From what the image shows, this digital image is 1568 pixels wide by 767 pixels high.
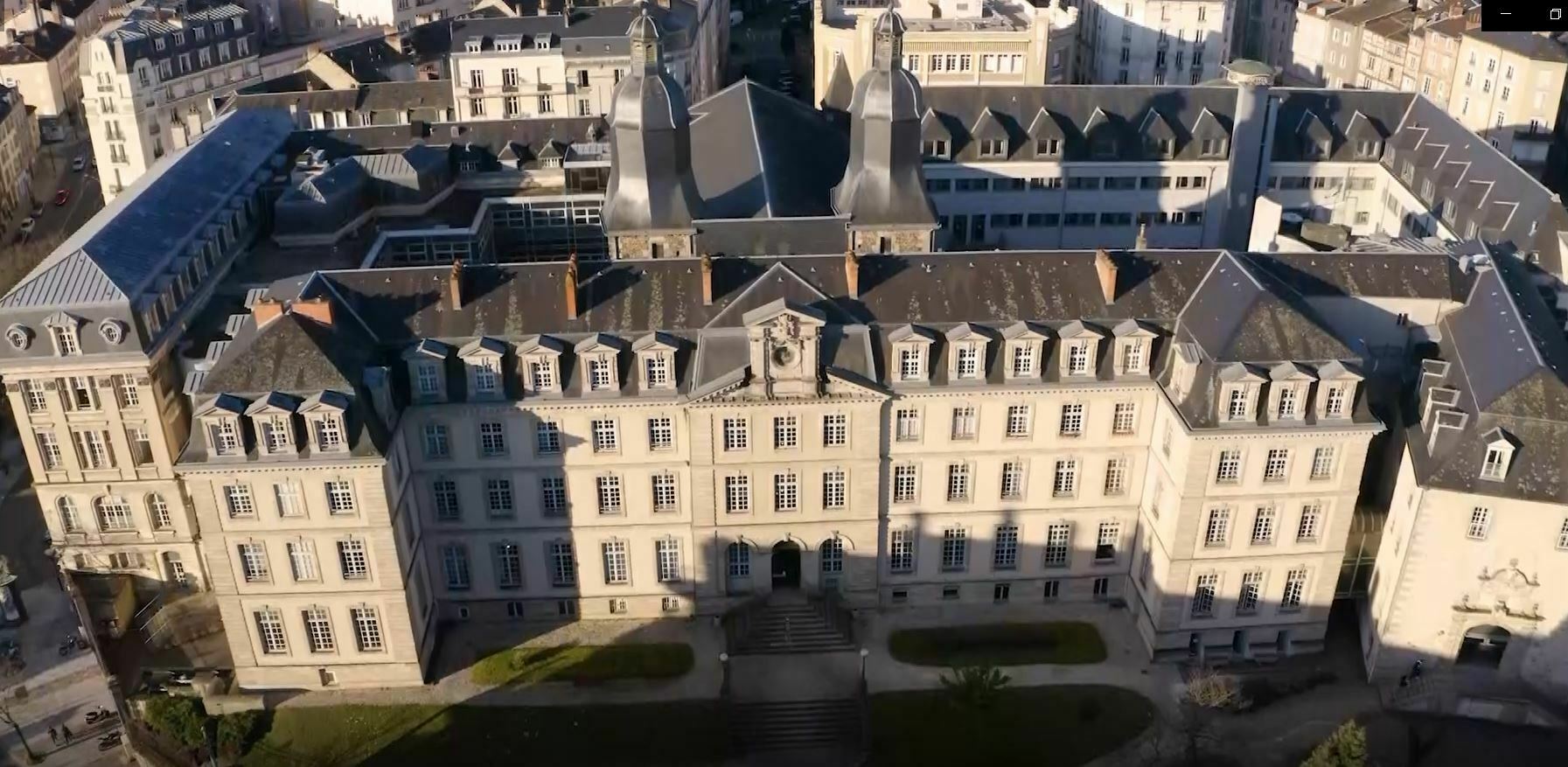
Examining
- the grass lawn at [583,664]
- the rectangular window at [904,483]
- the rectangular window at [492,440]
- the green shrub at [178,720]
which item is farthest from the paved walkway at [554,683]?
the rectangular window at [904,483]

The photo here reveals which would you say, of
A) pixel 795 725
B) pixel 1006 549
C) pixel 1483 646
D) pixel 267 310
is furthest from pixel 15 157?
pixel 1483 646

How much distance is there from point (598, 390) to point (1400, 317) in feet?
152

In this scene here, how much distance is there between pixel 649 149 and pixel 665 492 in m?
22.9

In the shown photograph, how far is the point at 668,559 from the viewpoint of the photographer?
72375 mm

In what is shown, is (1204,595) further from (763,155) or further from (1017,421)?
(763,155)

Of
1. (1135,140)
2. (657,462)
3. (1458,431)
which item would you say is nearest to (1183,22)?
(1135,140)

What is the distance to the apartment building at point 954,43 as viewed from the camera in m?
136

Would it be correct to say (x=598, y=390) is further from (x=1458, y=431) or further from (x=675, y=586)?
(x=1458, y=431)

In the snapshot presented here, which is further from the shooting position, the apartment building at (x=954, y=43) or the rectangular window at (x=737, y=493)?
the apartment building at (x=954, y=43)

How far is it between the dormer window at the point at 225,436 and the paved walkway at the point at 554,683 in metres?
15.4

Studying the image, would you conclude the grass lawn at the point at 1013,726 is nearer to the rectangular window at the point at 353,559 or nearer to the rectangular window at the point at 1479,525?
the rectangular window at the point at 1479,525

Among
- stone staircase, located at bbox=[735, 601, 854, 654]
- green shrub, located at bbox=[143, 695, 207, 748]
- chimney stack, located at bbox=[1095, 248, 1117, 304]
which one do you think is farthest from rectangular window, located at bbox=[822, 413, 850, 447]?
green shrub, located at bbox=[143, 695, 207, 748]

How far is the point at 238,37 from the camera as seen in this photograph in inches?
6260

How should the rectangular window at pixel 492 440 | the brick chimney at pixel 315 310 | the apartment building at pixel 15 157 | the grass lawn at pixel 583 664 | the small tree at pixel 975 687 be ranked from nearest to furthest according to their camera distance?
the brick chimney at pixel 315 310 < the small tree at pixel 975 687 < the rectangular window at pixel 492 440 < the grass lawn at pixel 583 664 < the apartment building at pixel 15 157
